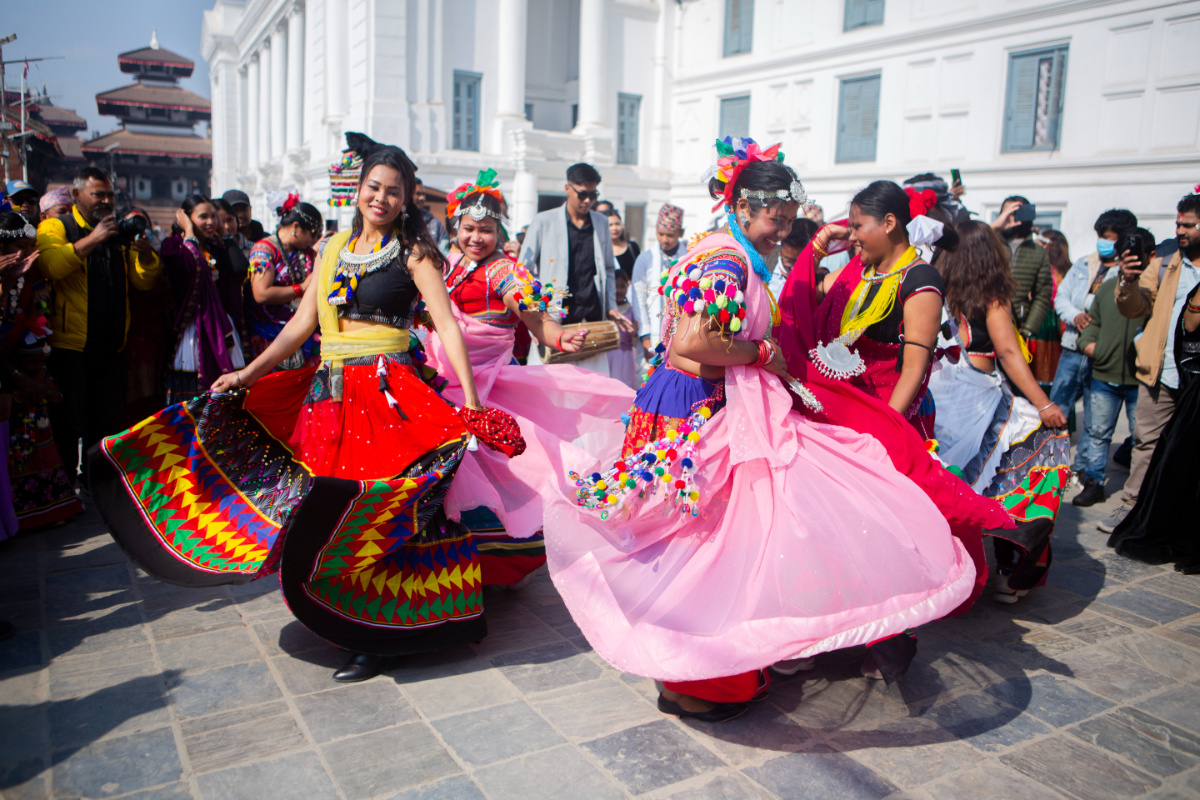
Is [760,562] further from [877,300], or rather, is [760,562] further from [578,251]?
[578,251]

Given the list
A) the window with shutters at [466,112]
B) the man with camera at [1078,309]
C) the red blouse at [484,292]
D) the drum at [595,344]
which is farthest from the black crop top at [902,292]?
the window with shutters at [466,112]

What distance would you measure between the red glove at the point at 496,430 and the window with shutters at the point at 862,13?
54.1 feet

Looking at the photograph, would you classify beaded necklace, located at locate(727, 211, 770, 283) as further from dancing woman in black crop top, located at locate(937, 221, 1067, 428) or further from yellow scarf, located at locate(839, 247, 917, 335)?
dancing woman in black crop top, located at locate(937, 221, 1067, 428)

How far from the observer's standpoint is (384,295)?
3.24 metres

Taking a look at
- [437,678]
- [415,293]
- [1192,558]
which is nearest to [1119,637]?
[1192,558]

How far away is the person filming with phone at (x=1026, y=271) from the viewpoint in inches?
251

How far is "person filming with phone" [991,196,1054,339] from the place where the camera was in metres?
6.39

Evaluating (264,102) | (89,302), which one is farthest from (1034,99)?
(264,102)

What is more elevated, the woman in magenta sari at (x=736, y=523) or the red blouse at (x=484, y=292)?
the red blouse at (x=484, y=292)

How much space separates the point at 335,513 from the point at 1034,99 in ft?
49.4

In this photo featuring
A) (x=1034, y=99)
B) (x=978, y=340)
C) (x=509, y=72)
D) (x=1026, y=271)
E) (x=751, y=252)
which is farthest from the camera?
(x=509, y=72)

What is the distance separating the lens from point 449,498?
317 centimetres

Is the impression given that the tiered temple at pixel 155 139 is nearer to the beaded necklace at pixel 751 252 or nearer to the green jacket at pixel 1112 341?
the green jacket at pixel 1112 341

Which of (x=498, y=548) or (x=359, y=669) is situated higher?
(x=498, y=548)
